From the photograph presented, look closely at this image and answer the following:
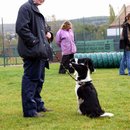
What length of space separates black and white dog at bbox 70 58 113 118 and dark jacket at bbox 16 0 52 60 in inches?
22.6

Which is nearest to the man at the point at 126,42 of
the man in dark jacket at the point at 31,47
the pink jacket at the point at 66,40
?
the pink jacket at the point at 66,40

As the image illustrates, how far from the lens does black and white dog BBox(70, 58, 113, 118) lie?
6411 mm

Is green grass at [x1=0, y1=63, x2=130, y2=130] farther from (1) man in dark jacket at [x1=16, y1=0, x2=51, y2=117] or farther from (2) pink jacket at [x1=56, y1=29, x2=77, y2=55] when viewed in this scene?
(2) pink jacket at [x1=56, y1=29, x2=77, y2=55]

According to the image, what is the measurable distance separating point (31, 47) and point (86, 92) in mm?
1089

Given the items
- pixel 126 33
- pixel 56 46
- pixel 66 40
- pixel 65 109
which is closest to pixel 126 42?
pixel 126 33

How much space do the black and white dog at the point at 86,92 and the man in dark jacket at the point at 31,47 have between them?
56cm

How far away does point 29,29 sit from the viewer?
21.2 feet

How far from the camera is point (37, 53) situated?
6.45 meters

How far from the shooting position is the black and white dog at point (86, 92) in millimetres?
6411

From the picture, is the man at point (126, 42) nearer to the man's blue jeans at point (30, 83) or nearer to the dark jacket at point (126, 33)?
the dark jacket at point (126, 33)

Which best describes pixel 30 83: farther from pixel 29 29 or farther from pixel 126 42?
pixel 126 42

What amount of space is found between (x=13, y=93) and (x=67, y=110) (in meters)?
2.71

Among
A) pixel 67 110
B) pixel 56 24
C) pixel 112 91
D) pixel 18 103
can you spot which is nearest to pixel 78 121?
pixel 67 110

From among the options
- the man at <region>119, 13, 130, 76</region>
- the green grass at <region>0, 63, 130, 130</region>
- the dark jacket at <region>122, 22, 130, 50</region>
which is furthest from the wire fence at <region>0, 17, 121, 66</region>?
the green grass at <region>0, 63, 130, 130</region>
